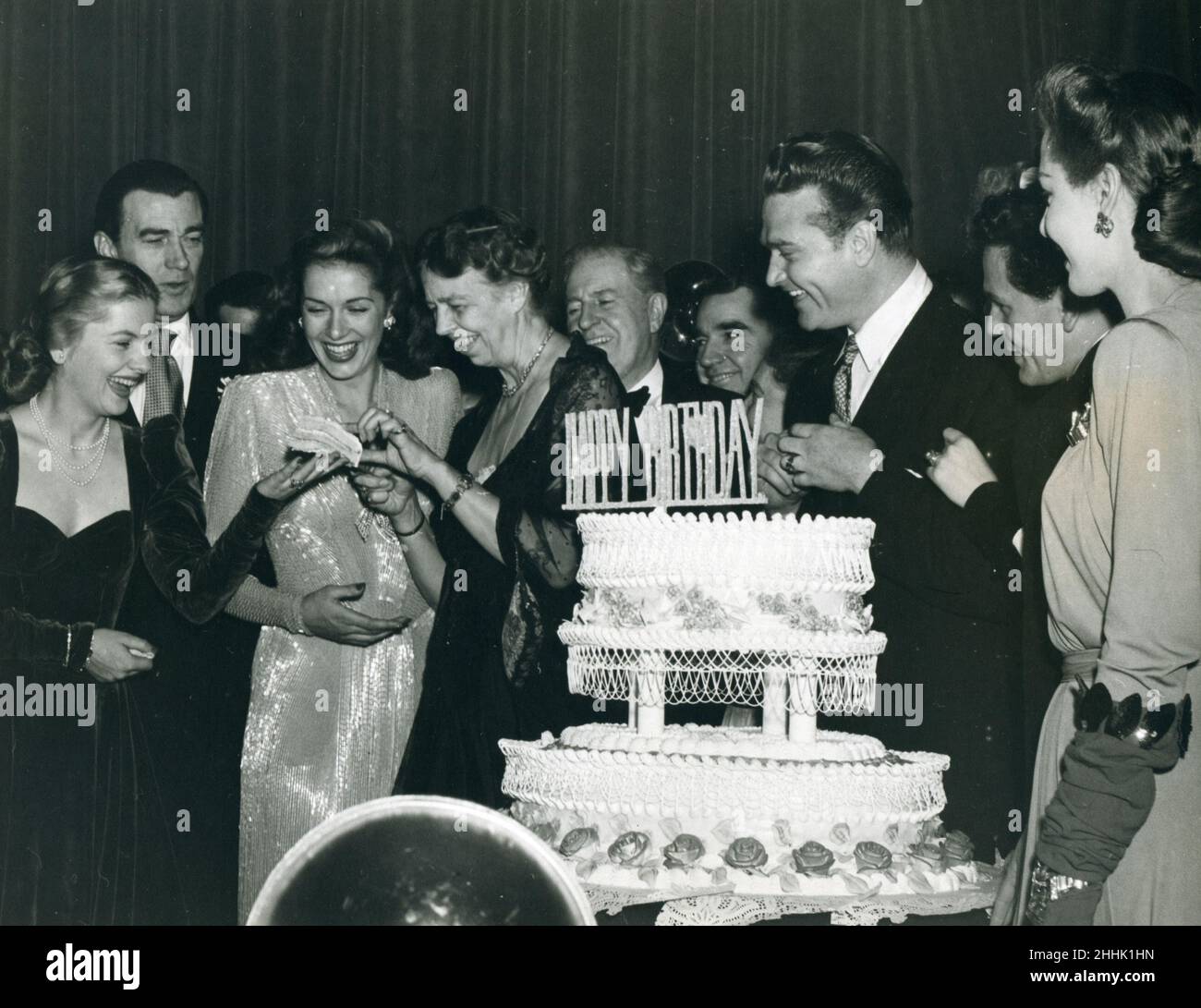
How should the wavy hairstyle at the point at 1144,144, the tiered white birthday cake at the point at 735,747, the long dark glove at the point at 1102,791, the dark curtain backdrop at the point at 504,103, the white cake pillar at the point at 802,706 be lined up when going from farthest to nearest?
the dark curtain backdrop at the point at 504,103 < the white cake pillar at the point at 802,706 < the tiered white birthday cake at the point at 735,747 < the wavy hairstyle at the point at 1144,144 < the long dark glove at the point at 1102,791

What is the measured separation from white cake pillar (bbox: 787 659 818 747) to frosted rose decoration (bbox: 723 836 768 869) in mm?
244

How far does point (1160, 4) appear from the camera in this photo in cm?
442

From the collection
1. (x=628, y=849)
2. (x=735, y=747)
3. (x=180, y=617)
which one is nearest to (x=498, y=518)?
(x=735, y=747)

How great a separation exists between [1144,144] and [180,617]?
112 inches

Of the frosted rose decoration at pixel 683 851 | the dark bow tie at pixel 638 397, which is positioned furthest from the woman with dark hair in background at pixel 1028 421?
the dark bow tie at pixel 638 397

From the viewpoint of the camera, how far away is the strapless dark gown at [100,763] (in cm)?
396

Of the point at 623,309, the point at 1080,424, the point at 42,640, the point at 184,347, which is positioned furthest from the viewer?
the point at 623,309

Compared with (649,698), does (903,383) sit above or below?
above

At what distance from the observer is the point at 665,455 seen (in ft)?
10.1

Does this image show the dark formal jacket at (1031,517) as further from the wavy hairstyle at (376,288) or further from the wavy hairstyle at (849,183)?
the wavy hairstyle at (376,288)

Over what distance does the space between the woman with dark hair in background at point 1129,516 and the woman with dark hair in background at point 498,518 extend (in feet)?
4.48

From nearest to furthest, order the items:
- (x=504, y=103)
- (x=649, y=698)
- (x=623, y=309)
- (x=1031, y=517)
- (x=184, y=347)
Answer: (x=1031, y=517), (x=649, y=698), (x=184, y=347), (x=623, y=309), (x=504, y=103)

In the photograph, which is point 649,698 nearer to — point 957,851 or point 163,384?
point 957,851
